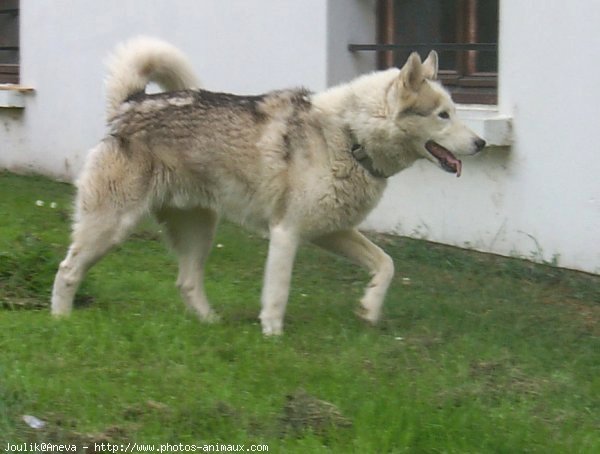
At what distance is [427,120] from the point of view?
6.34 meters

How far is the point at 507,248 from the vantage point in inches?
330

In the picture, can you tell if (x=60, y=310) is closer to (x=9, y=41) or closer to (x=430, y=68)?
(x=430, y=68)

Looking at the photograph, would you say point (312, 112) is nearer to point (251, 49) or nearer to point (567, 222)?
point (567, 222)

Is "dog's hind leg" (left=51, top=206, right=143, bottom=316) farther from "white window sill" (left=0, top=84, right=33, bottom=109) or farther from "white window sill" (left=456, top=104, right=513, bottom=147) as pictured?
"white window sill" (left=0, top=84, right=33, bottom=109)

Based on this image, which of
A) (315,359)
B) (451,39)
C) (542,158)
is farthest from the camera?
(451,39)

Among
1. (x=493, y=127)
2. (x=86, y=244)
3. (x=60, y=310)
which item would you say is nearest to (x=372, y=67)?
(x=493, y=127)

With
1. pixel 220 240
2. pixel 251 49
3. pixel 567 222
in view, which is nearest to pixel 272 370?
pixel 567 222

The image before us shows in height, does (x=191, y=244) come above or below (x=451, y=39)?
below

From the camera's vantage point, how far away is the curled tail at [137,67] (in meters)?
6.68

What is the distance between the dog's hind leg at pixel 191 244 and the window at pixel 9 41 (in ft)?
25.3

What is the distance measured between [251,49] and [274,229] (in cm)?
433

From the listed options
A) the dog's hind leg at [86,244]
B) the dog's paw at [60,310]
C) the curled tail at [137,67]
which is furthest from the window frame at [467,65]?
the dog's paw at [60,310]

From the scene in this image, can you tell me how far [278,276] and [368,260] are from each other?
1.90ft

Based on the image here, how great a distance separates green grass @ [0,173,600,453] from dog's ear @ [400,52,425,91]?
132 cm
